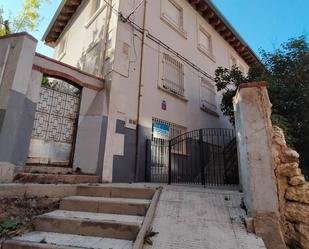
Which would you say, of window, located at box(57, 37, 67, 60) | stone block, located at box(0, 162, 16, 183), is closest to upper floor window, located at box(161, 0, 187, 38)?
window, located at box(57, 37, 67, 60)

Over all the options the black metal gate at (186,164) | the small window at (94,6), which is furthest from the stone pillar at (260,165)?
the small window at (94,6)

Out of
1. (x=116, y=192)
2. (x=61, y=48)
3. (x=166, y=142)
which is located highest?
(x=61, y=48)

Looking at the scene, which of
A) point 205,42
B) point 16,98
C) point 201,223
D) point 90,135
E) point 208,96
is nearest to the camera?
point 201,223

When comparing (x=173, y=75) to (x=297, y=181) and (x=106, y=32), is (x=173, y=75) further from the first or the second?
(x=297, y=181)

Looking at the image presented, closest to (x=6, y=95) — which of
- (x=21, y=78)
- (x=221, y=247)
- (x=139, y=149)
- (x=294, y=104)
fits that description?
(x=21, y=78)

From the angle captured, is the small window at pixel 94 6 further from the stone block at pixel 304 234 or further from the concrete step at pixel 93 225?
the stone block at pixel 304 234

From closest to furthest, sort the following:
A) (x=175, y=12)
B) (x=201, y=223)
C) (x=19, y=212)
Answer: (x=201, y=223), (x=19, y=212), (x=175, y=12)

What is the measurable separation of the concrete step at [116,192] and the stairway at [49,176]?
77cm

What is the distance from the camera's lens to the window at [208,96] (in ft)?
36.0

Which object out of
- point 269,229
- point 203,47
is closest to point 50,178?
point 269,229

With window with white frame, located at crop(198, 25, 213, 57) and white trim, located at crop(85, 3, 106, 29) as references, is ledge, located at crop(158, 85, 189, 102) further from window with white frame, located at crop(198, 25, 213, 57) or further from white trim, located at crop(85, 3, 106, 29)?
white trim, located at crop(85, 3, 106, 29)

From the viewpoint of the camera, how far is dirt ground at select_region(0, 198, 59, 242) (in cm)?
324

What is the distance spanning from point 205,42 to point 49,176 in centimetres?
1037

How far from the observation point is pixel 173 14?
1043cm
